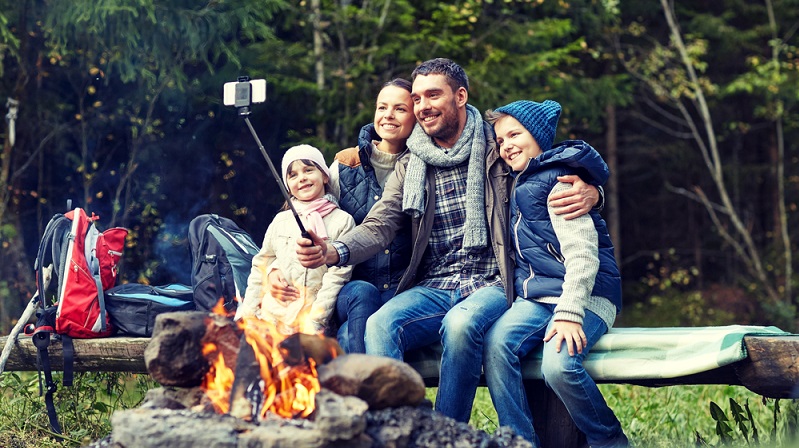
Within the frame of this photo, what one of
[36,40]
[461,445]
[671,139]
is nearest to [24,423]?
[461,445]

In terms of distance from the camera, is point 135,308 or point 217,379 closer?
point 217,379

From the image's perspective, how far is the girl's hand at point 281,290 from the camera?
13.7ft

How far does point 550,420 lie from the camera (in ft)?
13.5

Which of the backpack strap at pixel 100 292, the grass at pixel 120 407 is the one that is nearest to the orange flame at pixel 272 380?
the backpack strap at pixel 100 292

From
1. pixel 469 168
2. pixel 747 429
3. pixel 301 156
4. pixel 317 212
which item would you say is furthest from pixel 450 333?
pixel 747 429

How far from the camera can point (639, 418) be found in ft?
17.5

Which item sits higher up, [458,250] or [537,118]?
[537,118]

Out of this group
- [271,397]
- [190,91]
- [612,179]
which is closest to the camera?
[271,397]

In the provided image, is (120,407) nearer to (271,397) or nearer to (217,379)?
(217,379)

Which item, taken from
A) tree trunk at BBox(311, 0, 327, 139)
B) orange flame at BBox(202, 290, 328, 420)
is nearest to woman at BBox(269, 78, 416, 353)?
orange flame at BBox(202, 290, 328, 420)

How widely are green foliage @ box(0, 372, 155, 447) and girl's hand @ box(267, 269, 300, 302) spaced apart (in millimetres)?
1345

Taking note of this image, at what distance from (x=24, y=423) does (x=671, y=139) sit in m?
11.7

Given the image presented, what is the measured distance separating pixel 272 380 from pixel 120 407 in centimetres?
248

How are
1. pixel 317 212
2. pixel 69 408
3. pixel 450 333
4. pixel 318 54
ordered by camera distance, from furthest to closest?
pixel 318 54
pixel 69 408
pixel 317 212
pixel 450 333
